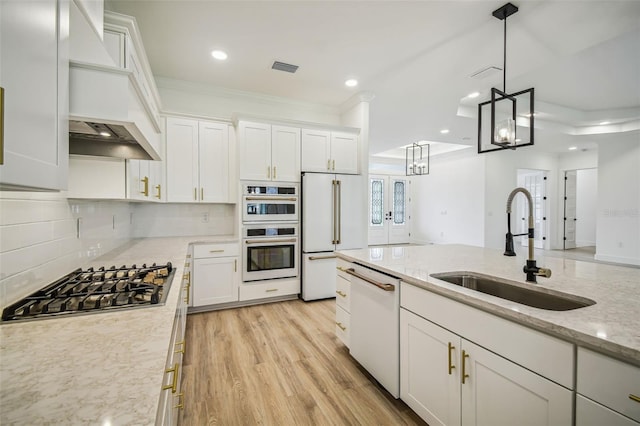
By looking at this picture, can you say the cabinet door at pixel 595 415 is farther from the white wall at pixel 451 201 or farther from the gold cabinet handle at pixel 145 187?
the white wall at pixel 451 201

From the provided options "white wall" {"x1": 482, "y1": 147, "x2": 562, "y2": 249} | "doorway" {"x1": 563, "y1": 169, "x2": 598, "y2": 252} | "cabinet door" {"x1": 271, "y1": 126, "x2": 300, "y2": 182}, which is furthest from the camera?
"doorway" {"x1": 563, "y1": 169, "x2": 598, "y2": 252}

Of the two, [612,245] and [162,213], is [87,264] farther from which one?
[612,245]

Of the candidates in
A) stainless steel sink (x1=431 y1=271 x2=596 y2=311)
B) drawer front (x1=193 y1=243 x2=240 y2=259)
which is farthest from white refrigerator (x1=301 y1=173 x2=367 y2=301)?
stainless steel sink (x1=431 y1=271 x2=596 y2=311)

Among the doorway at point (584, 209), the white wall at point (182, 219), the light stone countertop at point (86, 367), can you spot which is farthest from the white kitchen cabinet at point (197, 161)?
the doorway at point (584, 209)

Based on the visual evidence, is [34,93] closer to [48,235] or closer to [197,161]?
[48,235]

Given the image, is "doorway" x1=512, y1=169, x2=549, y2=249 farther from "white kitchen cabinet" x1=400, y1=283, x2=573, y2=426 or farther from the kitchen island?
"white kitchen cabinet" x1=400, y1=283, x2=573, y2=426

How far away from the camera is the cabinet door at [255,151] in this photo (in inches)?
138

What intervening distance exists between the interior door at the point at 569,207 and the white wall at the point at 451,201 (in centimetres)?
303

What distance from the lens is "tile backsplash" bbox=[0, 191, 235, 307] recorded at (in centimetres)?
120

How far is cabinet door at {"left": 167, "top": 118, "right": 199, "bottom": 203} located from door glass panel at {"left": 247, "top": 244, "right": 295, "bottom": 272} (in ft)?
3.37

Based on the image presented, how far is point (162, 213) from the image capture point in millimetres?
3627

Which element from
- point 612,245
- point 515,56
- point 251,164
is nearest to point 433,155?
point 612,245

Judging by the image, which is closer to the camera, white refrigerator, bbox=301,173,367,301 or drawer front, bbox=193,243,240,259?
drawer front, bbox=193,243,240,259

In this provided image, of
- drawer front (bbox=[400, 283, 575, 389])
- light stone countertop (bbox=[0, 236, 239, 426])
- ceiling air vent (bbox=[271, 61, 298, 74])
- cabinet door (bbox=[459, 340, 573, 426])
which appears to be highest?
ceiling air vent (bbox=[271, 61, 298, 74])
